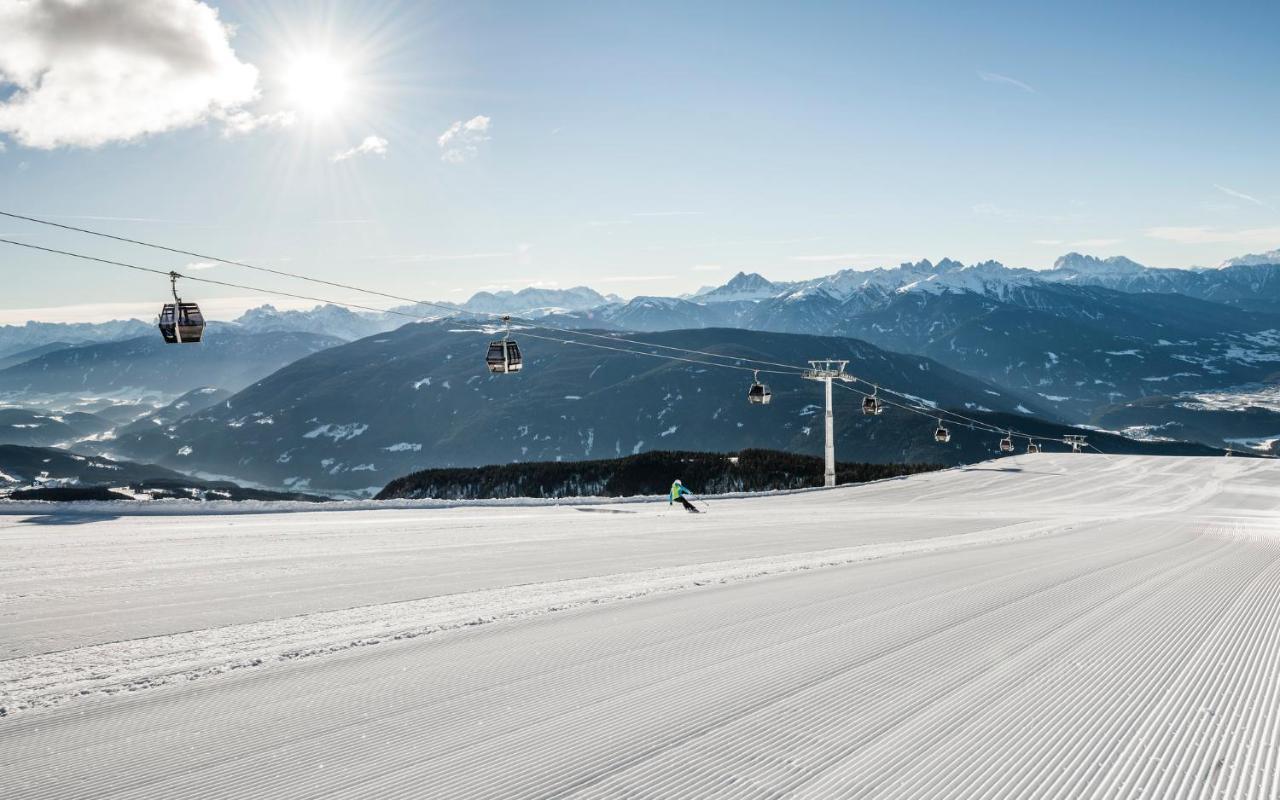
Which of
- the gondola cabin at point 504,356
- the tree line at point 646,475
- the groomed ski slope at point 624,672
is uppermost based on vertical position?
the gondola cabin at point 504,356

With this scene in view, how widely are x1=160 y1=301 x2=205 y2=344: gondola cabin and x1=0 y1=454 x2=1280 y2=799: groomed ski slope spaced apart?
11.4 metres

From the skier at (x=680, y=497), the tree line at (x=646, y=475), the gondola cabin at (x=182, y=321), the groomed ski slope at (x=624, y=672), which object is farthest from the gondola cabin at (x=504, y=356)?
the tree line at (x=646, y=475)

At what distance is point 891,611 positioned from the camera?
8.76m

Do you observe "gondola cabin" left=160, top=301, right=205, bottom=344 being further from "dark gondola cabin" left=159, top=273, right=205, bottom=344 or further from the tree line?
the tree line

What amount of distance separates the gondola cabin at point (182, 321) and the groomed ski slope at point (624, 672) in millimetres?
11388

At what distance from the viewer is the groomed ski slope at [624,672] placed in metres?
4.66

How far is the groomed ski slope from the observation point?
183 inches

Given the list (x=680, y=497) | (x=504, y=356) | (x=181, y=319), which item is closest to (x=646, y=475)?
(x=504, y=356)

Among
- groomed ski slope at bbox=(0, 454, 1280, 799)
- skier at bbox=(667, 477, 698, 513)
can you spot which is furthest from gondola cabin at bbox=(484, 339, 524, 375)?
groomed ski slope at bbox=(0, 454, 1280, 799)

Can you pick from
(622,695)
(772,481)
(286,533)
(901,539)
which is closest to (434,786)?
(622,695)

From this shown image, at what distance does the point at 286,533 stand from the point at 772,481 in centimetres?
7219

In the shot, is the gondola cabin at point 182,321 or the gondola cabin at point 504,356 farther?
the gondola cabin at point 504,356

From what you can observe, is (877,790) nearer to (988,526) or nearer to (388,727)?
(388,727)

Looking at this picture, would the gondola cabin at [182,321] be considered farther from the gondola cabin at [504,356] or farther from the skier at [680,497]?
the skier at [680,497]
